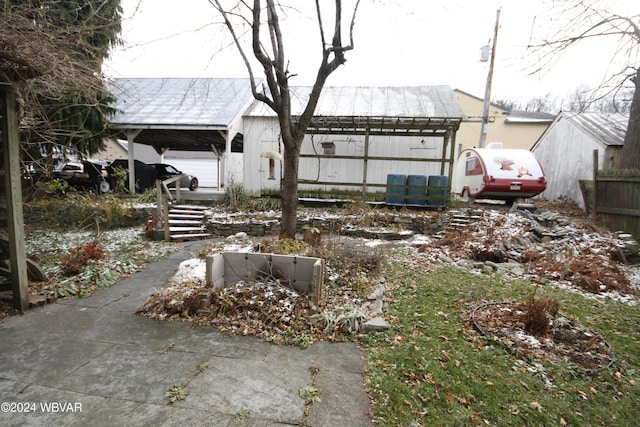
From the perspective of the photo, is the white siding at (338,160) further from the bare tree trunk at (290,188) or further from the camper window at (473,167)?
the bare tree trunk at (290,188)

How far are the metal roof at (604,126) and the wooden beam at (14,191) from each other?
12886 millimetres

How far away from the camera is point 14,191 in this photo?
329cm

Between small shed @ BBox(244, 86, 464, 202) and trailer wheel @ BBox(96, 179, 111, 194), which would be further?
trailer wheel @ BBox(96, 179, 111, 194)

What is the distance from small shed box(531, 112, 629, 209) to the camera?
9391 mm

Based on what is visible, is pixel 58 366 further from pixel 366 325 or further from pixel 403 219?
pixel 403 219

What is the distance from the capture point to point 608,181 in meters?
7.11

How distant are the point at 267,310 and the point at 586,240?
22.9 ft

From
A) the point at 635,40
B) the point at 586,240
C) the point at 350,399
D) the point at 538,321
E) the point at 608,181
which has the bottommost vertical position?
the point at 350,399

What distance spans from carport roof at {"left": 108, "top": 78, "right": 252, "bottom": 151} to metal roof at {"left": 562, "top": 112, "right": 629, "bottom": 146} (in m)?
11.6

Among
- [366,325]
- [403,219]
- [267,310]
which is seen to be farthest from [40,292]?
[403,219]

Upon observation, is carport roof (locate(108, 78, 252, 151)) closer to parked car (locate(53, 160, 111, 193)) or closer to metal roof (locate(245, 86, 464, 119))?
metal roof (locate(245, 86, 464, 119))

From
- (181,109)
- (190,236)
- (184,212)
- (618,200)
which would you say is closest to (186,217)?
(184,212)

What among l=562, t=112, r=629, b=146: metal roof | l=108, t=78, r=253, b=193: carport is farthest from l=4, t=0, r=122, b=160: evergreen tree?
l=562, t=112, r=629, b=146: metal roof

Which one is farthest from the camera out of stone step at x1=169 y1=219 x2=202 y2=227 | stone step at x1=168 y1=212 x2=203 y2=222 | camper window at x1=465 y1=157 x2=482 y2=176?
camper window at x1=465 y1=157 x2=482 y2=176
